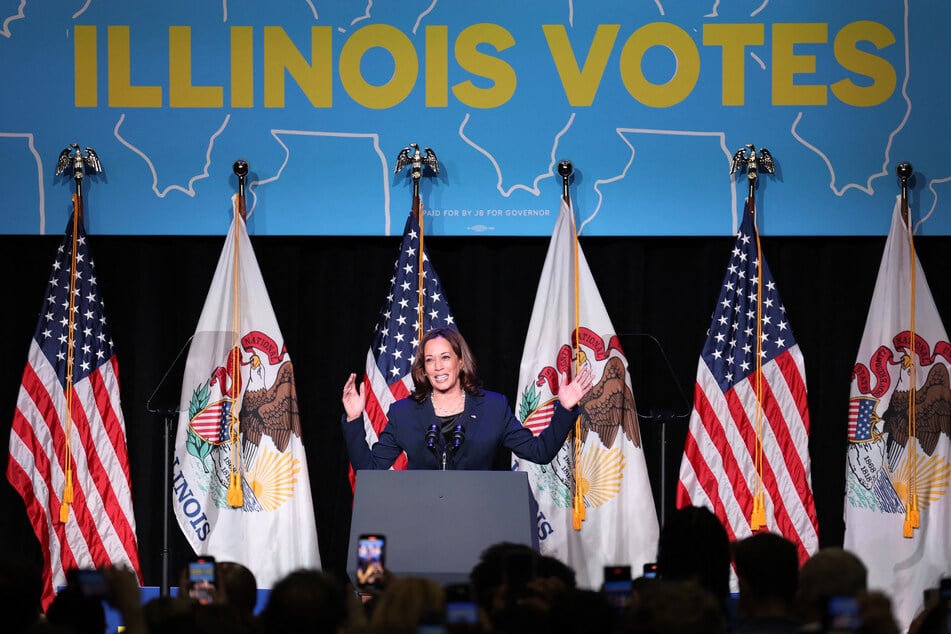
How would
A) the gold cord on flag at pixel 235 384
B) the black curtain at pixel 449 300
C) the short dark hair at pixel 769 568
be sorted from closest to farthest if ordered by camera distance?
the short dark hair at pixel 769 568
the gold cord on flag at pixel 235 384
the black curtain at pixel 449 300

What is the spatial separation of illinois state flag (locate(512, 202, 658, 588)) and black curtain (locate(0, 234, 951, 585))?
14.2 inches

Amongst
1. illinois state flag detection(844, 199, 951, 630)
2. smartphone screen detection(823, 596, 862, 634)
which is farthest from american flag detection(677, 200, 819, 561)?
smartphone screen detection(823, 596, 862, 634)

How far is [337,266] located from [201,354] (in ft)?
3.15

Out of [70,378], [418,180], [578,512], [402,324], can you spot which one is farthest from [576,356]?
[70,378]

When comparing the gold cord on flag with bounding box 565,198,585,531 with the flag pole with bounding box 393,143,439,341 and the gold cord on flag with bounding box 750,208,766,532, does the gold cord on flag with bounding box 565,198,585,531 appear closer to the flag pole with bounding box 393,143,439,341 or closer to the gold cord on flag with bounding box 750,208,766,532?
the flag pole with bounding box 393,143,439,341

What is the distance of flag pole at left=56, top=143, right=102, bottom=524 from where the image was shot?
6083mm

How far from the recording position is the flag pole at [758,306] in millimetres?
5953

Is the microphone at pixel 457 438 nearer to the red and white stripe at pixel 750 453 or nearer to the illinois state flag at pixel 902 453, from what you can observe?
the red and white stripe at pixel 750 453

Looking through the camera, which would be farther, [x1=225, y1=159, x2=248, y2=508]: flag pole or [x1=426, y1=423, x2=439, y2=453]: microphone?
[x1=225, y1=159, x2=248, y2=508]: flag pole

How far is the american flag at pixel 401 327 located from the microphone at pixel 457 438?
4.59ft

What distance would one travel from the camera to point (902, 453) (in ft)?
19.6

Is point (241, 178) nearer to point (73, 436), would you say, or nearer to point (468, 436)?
point (73, 436)

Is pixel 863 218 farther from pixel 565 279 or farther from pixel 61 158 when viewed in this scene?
pixel 61 158

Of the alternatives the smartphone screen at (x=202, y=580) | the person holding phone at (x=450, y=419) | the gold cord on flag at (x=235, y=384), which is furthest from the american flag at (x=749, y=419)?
the smartphone screen at (x=202, y=580)
